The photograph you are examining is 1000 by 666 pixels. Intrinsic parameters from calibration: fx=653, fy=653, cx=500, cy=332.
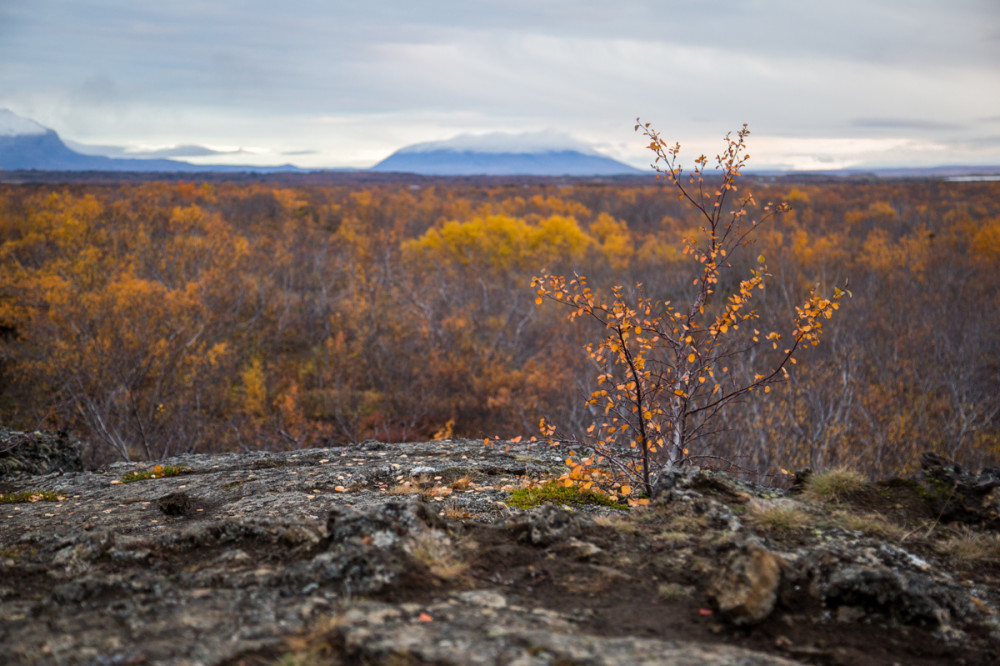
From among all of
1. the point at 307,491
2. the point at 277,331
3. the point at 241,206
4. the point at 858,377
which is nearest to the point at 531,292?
the point at 277,331

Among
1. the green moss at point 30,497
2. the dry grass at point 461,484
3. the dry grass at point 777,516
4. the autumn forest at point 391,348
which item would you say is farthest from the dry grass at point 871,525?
the autumn forest at point 391,348

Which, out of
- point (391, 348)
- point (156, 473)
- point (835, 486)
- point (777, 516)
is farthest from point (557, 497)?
point (391, 348)

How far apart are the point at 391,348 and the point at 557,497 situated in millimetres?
23721

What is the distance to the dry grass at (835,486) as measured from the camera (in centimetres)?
601

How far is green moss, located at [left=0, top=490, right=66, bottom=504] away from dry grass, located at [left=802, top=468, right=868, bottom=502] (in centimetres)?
766

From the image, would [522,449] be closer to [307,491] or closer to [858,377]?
[307,491]

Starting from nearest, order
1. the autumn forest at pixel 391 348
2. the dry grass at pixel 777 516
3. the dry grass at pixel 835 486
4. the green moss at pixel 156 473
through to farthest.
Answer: the dry grass at pixel 777 516 → the dry grass at pixel 835 486 → the green moss at pixel 156 473 → the autumn forest at pixel 391 348

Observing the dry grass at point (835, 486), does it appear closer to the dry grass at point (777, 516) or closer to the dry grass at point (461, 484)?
the dry grass at point (777, 516)

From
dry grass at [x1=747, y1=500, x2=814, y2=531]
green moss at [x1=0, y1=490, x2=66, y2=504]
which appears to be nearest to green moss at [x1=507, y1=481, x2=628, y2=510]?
dry grass at [x1=747, y1=500, x2=814, y2=531]

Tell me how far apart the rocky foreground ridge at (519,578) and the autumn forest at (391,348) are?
29.9ft

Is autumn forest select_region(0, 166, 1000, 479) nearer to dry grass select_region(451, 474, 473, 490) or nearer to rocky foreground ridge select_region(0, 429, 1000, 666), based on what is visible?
dry grass select_region(451, 474, 473, 490)

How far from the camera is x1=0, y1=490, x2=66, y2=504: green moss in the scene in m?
6.90

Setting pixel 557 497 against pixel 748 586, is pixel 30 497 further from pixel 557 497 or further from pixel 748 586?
pixel 748 586

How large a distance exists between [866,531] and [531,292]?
111ft
